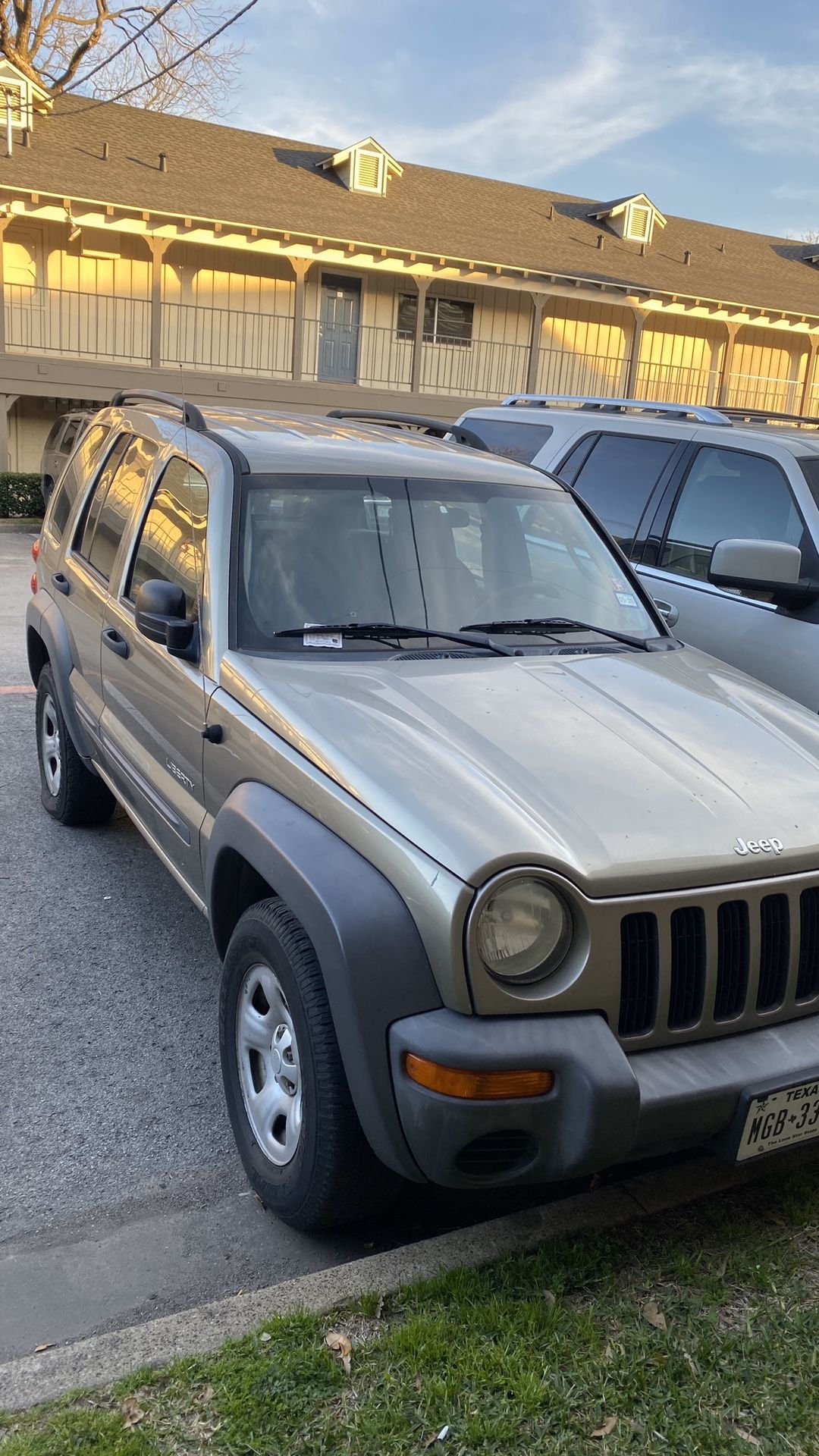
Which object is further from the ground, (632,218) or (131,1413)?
(632,218)

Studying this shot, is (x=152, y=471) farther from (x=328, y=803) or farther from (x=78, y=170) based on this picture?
(x=78, y=170)

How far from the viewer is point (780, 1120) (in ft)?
8.45

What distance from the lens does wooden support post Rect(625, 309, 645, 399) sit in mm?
24391

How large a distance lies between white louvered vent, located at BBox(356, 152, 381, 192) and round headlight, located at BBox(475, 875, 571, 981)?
23651 mm

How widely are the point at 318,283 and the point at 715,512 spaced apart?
19.2 meters

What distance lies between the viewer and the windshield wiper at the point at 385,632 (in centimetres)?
349

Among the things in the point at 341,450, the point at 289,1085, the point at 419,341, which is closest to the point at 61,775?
the point at 341,450

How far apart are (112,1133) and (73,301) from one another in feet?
65.6

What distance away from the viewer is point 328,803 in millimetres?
2736

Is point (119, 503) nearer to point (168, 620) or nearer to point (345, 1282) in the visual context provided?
point (168, 620)

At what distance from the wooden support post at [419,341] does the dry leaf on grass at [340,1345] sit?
69.4 ft

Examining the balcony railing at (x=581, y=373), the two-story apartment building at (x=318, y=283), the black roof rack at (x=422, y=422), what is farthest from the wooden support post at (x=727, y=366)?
the black roof rack at (x=422, y=422)

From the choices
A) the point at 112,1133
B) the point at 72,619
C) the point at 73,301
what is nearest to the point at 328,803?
the point at 112,1133

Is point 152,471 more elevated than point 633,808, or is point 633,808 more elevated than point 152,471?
point 152,471
